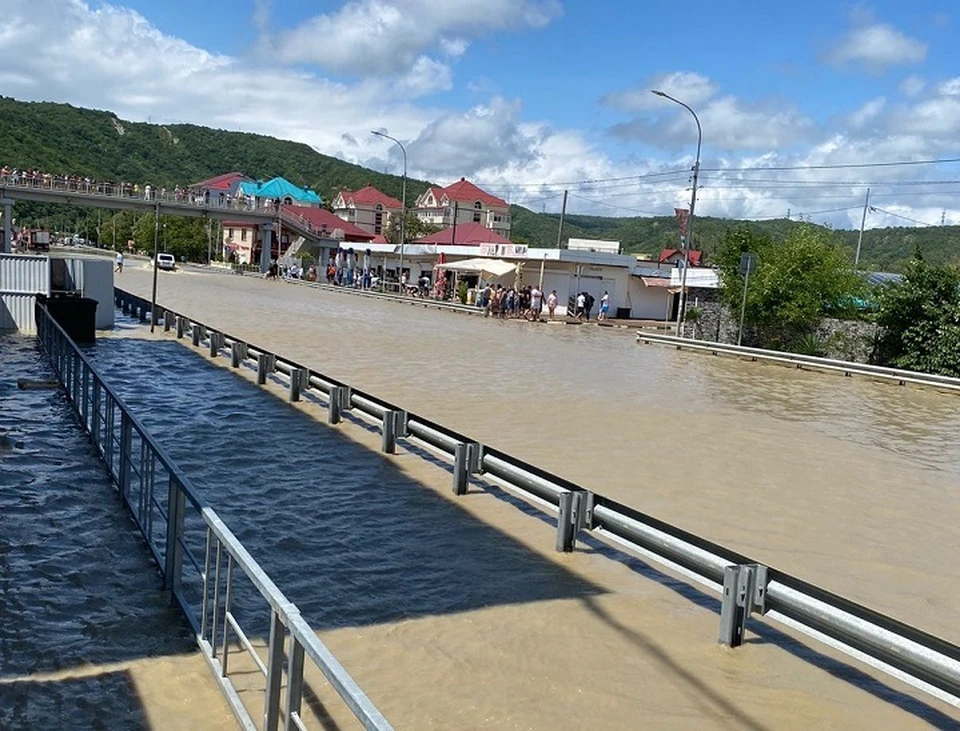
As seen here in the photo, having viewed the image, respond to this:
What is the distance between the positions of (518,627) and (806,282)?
29.8m

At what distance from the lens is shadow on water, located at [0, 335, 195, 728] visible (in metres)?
5.04

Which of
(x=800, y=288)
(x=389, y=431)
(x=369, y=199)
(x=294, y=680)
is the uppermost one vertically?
(x=369, y=199)

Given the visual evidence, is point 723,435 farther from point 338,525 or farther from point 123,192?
point 123,192

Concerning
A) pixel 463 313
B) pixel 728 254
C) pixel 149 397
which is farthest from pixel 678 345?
pixel 149 397

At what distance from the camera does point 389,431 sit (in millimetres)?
11680

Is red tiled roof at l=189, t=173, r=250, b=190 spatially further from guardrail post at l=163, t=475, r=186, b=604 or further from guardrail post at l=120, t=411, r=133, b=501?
guardrail post at l=163, t=475, r=186, b=604

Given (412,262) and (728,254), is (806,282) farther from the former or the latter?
(412,262)

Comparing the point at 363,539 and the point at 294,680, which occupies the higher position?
the point at 294,680

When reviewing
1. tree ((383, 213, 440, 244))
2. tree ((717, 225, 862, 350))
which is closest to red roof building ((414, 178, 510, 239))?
tree ((383, 213, 440, 244))

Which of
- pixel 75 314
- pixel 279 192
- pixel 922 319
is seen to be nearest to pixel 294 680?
pixel 75 314

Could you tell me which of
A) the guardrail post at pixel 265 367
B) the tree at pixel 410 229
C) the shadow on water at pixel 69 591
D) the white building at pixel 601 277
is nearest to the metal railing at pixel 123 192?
the tree at pixel 410 229

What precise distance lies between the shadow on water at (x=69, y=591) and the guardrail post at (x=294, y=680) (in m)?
1.49

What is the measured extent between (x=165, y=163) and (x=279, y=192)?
88422 millimetres

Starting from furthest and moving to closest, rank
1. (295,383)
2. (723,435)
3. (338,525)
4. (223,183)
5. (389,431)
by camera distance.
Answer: (223,183), (723,435), (295,383), (389,431), (338,525)
